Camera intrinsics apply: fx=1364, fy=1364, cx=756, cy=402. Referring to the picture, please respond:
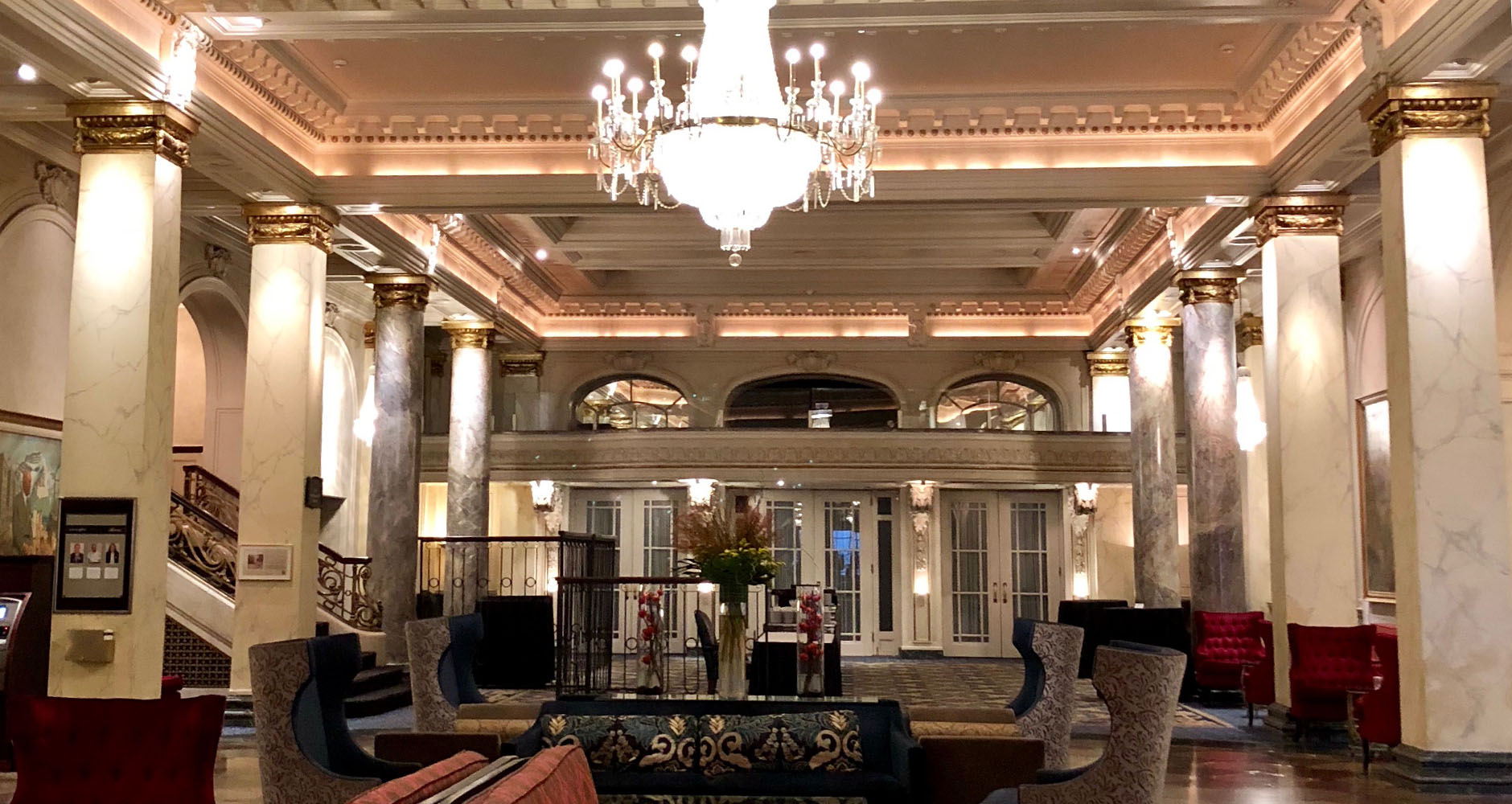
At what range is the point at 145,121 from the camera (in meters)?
9.26

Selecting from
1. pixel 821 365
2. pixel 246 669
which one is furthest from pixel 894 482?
pixel 246 669

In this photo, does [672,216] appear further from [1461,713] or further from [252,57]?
[1461,713]

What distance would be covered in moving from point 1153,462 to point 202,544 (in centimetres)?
1101

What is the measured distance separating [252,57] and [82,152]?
164 centimetres

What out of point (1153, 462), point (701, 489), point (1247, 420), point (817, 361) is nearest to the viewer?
point (1247, 420)

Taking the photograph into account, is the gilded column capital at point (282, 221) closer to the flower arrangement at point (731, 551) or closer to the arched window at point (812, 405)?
the flower arrangement at point (731, 551)

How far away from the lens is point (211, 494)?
53.0 feet

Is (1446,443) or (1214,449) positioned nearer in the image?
(1446,443)

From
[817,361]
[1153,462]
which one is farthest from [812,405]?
[1153,462]

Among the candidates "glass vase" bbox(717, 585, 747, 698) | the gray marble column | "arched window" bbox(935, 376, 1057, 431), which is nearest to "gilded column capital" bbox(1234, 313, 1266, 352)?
"arched window" bbox(935, 376, 1057, 431)

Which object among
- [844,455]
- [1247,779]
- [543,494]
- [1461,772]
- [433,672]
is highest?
[844,455]

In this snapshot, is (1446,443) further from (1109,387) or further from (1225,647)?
(1109,387)

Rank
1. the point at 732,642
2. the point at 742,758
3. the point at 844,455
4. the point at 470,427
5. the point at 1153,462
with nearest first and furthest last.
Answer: the point at 742,758, the point at 732,642, the point at 1153,462, the point at 470,427, the point at 844,455

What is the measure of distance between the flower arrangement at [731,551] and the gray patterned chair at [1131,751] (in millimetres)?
2182
